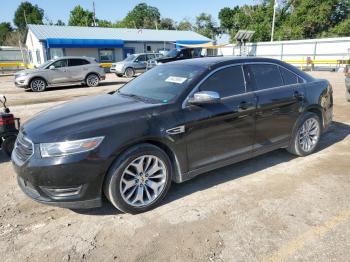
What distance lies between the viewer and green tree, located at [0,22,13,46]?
72.8 metres

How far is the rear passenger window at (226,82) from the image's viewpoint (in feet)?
13.2

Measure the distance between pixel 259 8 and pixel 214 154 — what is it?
51.1 metres

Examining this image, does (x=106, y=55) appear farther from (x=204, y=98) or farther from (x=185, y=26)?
(x=185, y=26)

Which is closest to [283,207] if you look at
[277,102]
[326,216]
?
[326,216]

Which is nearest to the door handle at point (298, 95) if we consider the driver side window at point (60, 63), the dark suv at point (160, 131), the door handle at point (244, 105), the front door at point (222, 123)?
the dark suv at point (160, 131)

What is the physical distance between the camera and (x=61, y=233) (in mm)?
3225

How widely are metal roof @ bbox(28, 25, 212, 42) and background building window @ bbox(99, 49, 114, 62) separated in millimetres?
1915

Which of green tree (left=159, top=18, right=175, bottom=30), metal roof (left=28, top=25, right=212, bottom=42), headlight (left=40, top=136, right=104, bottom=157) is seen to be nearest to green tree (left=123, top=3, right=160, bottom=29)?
green tree (left=159, top=18, right=175, bottom=30)

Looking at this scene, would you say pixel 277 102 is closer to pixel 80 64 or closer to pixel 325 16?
pixel 80 64

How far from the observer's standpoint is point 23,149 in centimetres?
335

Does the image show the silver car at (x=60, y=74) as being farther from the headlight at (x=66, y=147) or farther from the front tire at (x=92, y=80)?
the headlight at (x=66, y=147)

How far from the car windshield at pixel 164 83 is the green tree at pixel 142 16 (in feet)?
270

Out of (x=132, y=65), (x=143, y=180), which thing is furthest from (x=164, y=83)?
(x=132, y=65)

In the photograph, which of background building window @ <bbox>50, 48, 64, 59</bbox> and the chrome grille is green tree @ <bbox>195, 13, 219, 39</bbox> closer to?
background building window @ <bbox>50, 48, 64, 59</bbox>
